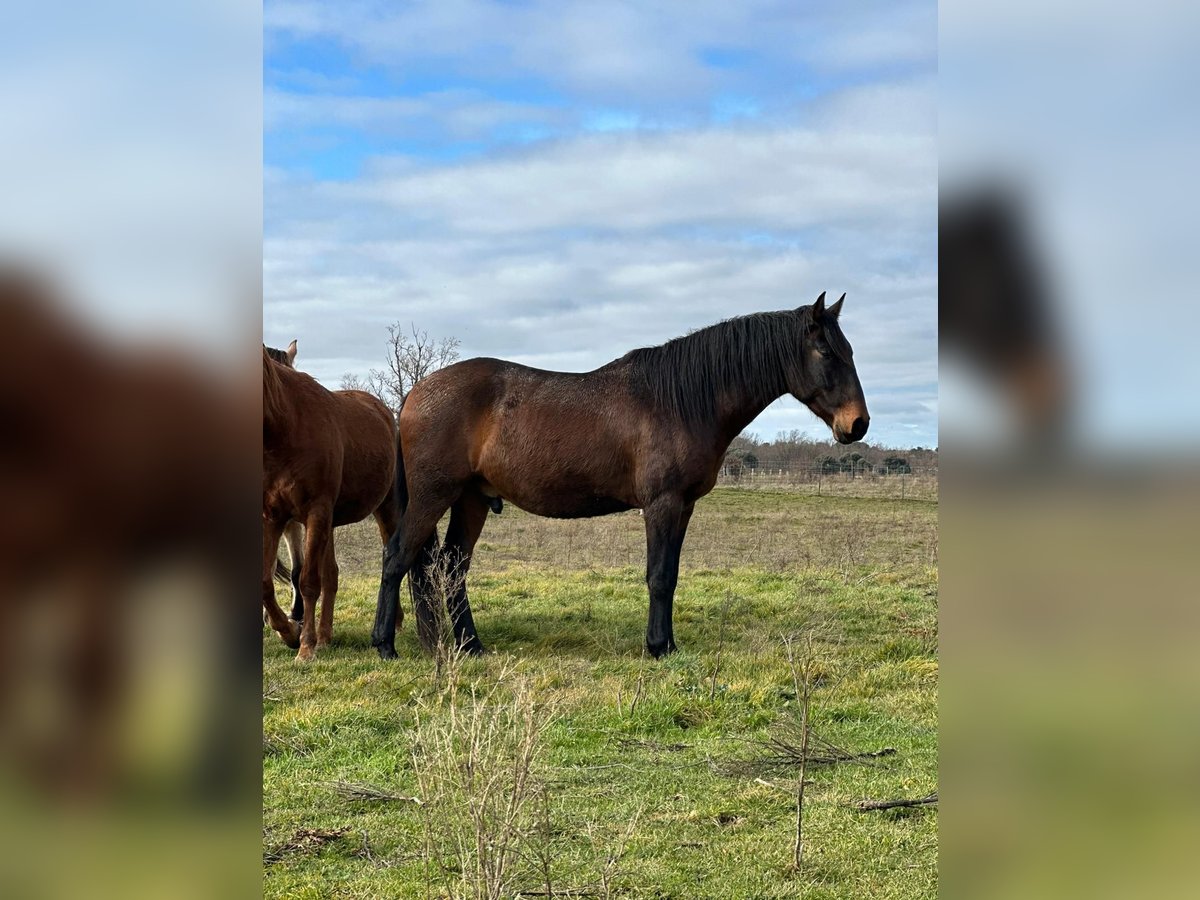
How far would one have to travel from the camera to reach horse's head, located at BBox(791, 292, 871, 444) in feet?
24.6

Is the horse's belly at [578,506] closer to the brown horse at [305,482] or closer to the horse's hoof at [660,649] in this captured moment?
the horse's hoof at [660,649]

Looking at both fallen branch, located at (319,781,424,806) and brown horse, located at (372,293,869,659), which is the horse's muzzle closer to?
brown horse, located at (372,293,869,659)

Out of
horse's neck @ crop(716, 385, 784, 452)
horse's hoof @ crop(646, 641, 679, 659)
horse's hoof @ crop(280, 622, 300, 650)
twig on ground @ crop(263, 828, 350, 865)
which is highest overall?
horse's neck @ crop(716, 385, 784, 452)

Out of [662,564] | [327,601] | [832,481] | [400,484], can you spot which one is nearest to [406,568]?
[327,601]

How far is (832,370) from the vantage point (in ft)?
24.7

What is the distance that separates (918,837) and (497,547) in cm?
1315

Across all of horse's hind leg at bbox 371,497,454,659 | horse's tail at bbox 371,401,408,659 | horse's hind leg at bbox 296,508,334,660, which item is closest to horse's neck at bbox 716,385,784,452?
horse's hind leg at bbox 371,497,454,659

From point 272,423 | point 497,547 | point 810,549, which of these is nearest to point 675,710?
point 272,423

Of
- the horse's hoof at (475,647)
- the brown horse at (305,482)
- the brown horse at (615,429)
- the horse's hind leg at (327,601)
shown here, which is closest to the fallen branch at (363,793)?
the brown horse at (305,482)

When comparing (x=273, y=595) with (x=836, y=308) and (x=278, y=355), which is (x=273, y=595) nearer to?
(x=278, y=355)

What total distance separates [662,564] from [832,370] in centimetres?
200

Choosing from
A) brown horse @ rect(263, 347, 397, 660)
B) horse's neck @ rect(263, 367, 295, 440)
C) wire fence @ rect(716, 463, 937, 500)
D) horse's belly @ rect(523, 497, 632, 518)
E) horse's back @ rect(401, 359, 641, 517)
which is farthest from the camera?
wire fence @ rect(716, 463, 937, 500)
